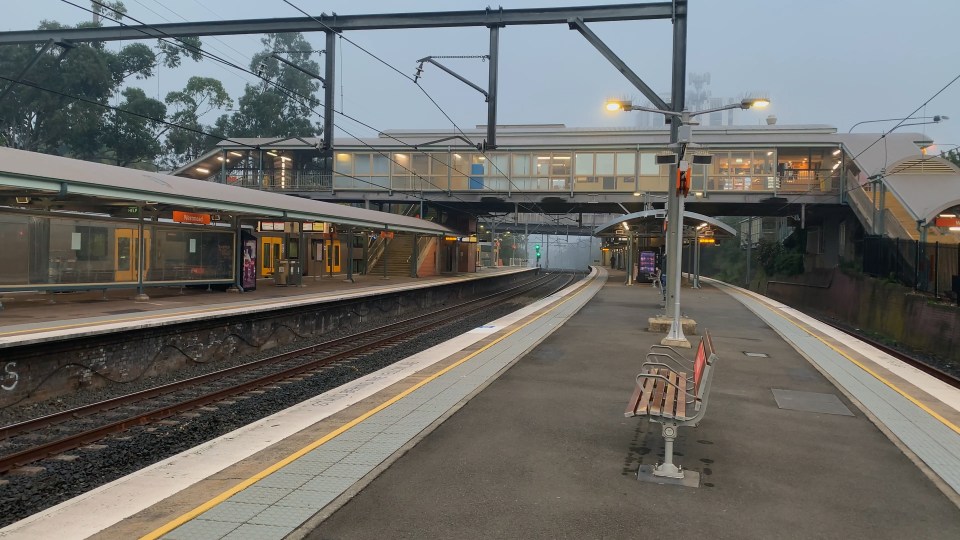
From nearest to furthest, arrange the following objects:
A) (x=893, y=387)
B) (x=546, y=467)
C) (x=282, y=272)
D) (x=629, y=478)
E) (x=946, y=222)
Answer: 1. (x=629, y=478)
2. (x=546, y=467)
3. (x=893, y=387)
4. (x=946, y=222)
5. (x=282, y=272)

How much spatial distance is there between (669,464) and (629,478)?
1.14 feet

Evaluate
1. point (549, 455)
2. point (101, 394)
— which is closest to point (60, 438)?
point (101, 394)

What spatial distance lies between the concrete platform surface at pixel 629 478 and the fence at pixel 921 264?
44.6ft

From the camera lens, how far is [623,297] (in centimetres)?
2366

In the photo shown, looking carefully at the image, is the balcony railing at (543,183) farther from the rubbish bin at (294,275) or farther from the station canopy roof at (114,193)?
the station canopy roof at (114,193)

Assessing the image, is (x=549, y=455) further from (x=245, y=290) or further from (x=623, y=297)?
(x=623, y=297)

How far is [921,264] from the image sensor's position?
63.8ft

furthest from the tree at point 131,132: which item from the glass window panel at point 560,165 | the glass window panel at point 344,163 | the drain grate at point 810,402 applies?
the drain grate at point 810,402

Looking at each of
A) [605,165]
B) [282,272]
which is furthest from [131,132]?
[605,165]

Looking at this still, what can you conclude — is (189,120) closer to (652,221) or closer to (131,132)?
(131,132)

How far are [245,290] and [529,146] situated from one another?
19524 mm

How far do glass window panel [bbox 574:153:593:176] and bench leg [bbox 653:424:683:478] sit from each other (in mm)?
30395

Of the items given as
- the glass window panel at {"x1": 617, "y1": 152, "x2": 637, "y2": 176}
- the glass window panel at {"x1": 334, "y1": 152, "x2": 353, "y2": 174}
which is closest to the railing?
the glass window panel at {"x1": 334, "y1": 152, "x2": 353, "y2": 174}

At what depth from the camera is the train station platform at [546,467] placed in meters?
3.89
